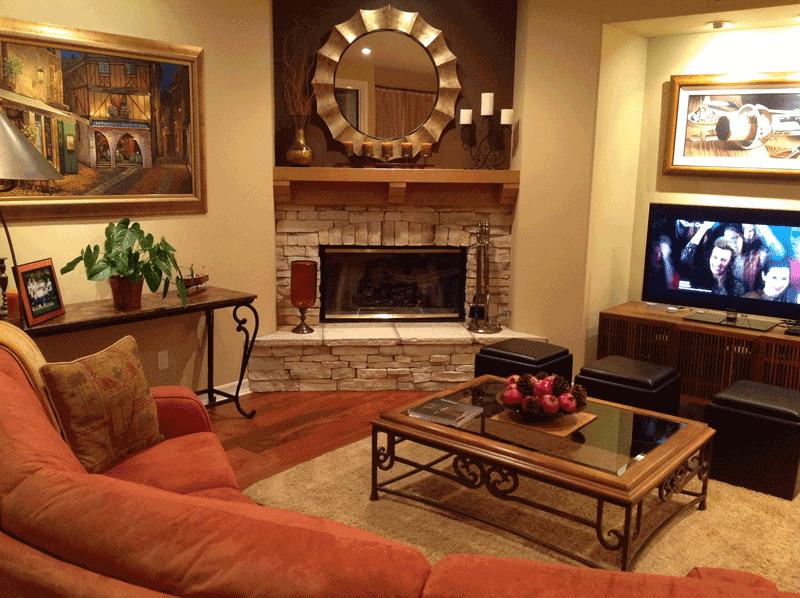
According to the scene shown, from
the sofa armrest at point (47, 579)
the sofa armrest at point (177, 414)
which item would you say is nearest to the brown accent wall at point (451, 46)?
the sofa armrest at point (177, 414)

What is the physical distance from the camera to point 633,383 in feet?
11.5

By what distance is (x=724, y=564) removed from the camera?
263cm

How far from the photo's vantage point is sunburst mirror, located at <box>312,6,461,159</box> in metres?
4.67

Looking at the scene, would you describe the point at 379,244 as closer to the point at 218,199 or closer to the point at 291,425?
the point at 218,199

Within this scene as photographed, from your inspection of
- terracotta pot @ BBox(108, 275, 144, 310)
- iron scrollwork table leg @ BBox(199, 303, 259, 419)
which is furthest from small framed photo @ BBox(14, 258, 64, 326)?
iron scrollwork table leg @ BBox(199, 303, 259, 419)

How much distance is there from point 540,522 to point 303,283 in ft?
7.83

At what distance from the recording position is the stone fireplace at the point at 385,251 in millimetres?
4629

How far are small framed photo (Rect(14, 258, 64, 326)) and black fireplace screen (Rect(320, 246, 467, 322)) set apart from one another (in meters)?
2.03

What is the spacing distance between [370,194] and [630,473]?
298cm

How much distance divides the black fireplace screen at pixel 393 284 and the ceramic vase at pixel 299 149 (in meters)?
0.70

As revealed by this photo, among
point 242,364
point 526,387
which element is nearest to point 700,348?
point 526,387

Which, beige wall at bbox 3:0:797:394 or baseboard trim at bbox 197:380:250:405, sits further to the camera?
baseboard trim at bbox 197:380:250:405

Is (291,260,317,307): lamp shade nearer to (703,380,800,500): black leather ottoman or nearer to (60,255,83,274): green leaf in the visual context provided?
(60,255,83,274): green leaf

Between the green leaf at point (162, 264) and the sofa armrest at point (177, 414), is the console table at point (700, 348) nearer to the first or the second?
the green leaf at point (162, 264)
